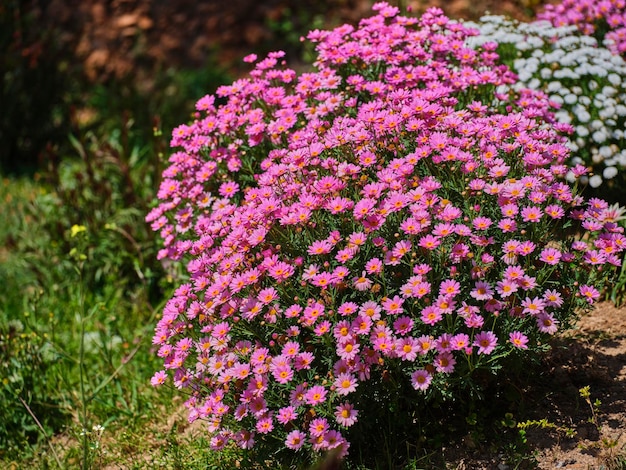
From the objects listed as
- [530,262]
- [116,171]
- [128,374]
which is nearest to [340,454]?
[530,262]

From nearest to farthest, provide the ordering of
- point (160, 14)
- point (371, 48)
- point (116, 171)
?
point (371, 48)
point (116, 171)
point (160, 14)

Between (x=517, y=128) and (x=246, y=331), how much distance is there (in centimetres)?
132

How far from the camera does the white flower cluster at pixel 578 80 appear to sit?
150 inches

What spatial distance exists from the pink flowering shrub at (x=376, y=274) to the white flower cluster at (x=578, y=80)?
34.9 inches

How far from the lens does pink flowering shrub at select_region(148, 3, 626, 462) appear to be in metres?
2.45

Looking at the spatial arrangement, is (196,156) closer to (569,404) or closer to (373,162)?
(373,162)

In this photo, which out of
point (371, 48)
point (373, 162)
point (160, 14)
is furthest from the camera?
point (160, 14)

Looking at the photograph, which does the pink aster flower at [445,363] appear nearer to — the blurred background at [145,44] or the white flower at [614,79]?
the white flower at [614,79]

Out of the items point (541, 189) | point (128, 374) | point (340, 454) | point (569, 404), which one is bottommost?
point (128, 374)

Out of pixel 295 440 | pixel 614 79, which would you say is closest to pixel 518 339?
pixel 295 440

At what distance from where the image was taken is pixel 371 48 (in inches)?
135

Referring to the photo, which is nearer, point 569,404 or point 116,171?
point 569,404

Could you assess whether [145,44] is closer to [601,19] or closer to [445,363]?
[601,19]

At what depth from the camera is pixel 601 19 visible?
15.4 feet
